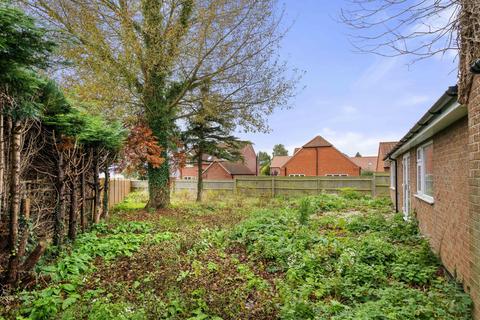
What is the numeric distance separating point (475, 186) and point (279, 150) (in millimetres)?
65206

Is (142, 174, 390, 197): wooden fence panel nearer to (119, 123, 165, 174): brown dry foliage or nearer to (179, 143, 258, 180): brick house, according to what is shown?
(119, 123, 165, 174): brown dry foliage

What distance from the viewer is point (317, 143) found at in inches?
1119

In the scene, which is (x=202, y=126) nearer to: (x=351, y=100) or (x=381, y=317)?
(x=351, y=100)

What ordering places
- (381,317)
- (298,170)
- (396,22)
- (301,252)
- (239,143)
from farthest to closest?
(298,170), (239,143), (301,252), (381,317), (396,22)

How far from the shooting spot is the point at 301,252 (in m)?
6.15

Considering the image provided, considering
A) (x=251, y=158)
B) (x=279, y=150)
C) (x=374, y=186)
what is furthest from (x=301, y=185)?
(x=279, y=150)

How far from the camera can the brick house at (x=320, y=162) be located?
90.0 ft

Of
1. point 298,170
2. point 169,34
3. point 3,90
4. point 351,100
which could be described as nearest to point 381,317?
point 3,90

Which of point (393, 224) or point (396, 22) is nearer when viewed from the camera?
point (396, 22)

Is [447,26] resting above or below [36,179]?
above

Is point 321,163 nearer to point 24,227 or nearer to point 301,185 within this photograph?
point 301,185

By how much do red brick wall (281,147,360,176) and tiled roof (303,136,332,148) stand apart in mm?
302

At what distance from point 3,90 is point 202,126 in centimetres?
1263

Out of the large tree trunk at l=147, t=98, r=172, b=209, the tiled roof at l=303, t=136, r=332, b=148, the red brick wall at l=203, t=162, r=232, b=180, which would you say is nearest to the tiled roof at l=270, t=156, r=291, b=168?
the red brick wall at l=203, t=162, r=232, b=180
